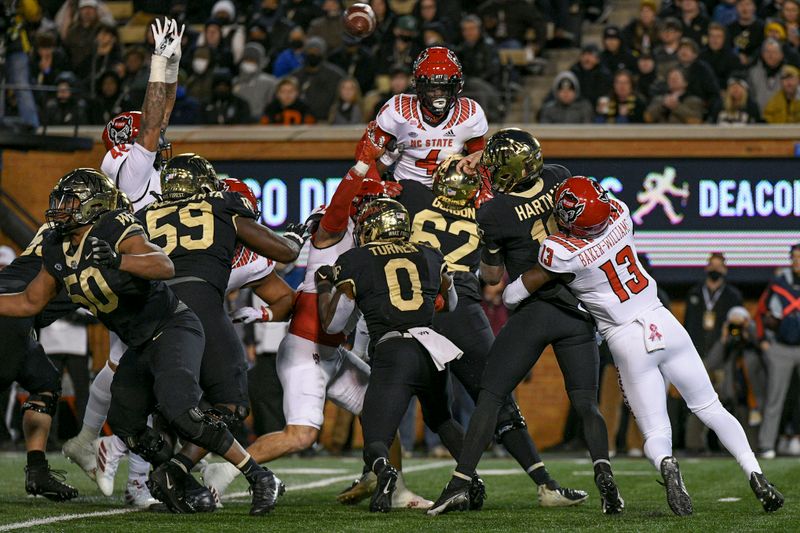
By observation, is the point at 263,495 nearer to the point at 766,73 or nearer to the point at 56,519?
the point at 56,519

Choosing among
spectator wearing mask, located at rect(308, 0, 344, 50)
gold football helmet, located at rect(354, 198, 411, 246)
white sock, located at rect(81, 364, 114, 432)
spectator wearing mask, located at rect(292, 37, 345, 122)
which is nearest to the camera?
gold football helmet, located at rect(354, 198, 411, 246)

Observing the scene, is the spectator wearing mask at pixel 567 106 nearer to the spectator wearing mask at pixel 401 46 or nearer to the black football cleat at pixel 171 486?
the spectator wearing mask at pixel 401 46

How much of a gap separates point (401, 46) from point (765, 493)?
347 inches

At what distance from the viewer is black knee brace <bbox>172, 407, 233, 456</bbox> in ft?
21.6

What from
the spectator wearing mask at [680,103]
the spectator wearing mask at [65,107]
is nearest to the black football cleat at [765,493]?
the spectator wearing mask at [680,103]

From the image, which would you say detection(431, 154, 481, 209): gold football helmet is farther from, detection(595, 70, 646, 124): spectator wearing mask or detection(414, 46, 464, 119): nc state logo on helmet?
detection(595, 70, 646, 124): spectator wearing mask

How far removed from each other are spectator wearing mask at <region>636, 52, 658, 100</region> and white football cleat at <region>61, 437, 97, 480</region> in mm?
7930

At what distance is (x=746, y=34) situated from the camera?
47.9 ft

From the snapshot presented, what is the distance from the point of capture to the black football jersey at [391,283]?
722 centimetres

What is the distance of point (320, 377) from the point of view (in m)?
7.74

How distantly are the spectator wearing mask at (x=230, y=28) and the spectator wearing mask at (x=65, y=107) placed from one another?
1837mm

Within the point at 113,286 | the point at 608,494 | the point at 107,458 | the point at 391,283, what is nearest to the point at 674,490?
the point at 608,494

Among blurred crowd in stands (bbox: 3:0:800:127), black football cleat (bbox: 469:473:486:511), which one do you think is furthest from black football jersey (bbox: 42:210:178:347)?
blurred crowd in stands (bbox: 3:0:800:127)

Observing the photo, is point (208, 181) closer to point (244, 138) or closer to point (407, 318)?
point (407, 318)
